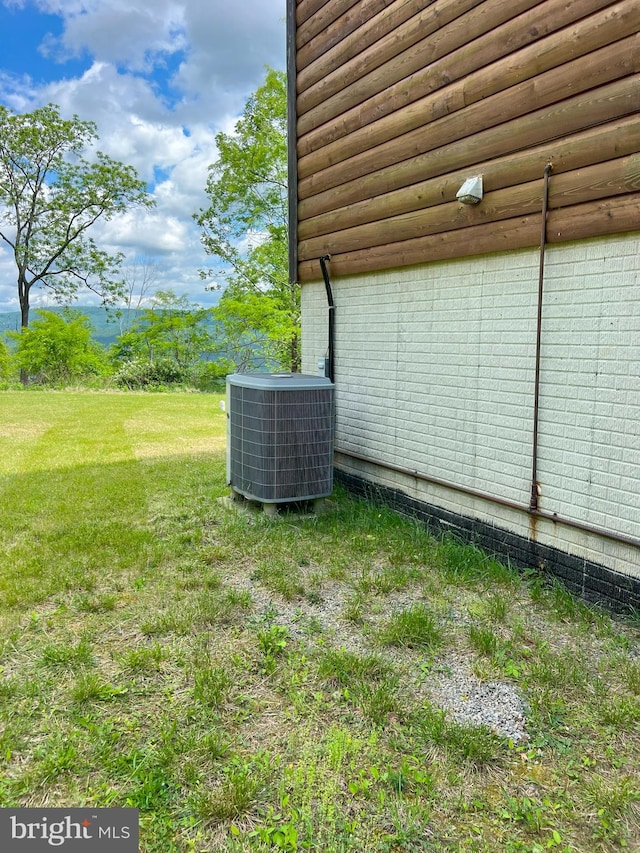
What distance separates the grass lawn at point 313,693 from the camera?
1.39 meters

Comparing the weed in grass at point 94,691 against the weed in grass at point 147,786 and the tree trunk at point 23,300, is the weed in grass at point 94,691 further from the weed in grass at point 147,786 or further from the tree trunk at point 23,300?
the tree trunk at point 23,300

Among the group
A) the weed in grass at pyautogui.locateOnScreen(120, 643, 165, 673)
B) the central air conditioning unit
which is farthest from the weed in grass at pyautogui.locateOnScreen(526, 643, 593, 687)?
the central air conditioning unit

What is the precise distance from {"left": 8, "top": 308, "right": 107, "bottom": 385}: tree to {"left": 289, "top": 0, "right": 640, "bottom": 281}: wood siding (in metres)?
13.6

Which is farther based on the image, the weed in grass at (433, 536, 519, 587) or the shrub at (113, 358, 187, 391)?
the shrub at (113, 358, 187, 391)

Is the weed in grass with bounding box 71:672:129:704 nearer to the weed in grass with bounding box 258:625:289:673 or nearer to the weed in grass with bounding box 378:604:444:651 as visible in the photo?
the weed in grass with bounding box 258:625:289:673

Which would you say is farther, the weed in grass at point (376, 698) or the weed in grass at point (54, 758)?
the weed in grass at point (376, 698)

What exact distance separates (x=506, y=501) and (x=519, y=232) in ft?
4.51

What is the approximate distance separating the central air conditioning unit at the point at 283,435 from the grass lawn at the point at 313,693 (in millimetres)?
332

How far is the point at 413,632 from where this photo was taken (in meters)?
2.24

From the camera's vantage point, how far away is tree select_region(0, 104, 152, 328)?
1681 centimetres

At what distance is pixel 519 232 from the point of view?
9.04 ft

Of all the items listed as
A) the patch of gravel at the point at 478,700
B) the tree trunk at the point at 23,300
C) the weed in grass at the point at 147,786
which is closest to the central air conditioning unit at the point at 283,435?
the patch of gravel at the point at 478,700

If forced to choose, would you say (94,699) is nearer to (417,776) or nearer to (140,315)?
(417,776)

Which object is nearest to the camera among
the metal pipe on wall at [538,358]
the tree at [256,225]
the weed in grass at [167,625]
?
the weed in grass at [167,625]
